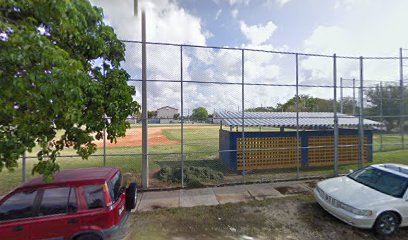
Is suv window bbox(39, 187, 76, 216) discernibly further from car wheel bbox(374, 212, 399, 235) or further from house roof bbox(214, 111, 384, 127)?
car wheel bbox(374, 212, 399, 235)

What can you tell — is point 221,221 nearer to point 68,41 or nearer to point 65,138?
point 65,138

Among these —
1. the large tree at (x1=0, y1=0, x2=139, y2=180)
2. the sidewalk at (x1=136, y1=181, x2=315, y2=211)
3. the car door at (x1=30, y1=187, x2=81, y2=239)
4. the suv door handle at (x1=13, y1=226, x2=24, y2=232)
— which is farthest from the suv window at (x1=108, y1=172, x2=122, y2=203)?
the sidewalk at (x1=136, y1=181, x2=315, y2=211)

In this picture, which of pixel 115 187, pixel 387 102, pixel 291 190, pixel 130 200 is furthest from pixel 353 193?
pixel 387 102

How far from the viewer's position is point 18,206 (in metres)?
3.69

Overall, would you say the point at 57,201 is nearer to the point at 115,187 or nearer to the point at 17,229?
the point at 17,229

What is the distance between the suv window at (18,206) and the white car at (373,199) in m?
6.20

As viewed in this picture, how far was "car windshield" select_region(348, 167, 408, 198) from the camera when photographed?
514cm

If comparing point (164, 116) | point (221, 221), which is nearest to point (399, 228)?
point (221, 221)

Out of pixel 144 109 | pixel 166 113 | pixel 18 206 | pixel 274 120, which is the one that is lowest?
pixel 18 206

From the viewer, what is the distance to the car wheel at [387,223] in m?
4.77

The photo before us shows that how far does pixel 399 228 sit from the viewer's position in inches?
199

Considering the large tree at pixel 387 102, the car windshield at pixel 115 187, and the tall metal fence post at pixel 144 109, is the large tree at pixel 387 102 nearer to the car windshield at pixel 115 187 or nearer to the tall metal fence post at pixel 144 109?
the tall metal fence post at pixel 144 109

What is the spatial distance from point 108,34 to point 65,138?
221 centimetres

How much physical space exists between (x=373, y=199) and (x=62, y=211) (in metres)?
6.28
